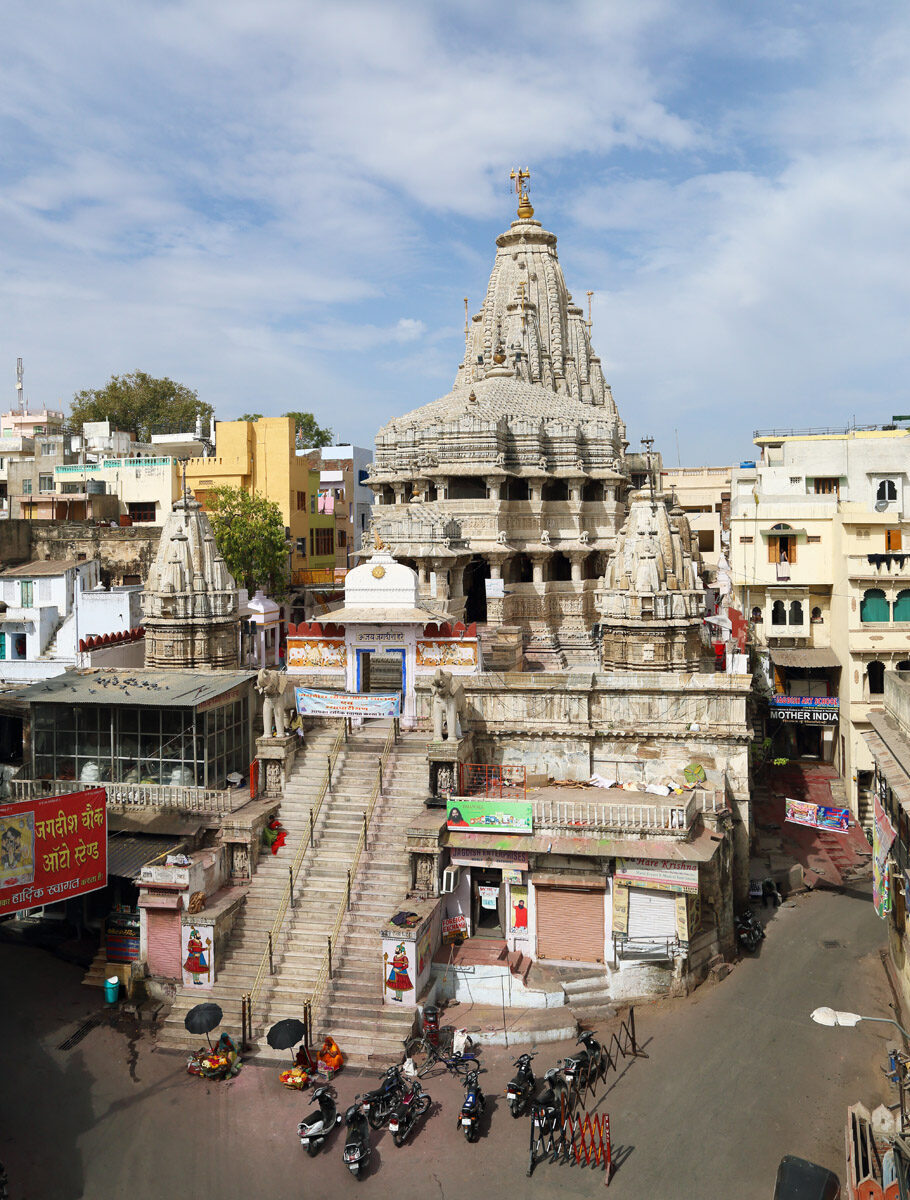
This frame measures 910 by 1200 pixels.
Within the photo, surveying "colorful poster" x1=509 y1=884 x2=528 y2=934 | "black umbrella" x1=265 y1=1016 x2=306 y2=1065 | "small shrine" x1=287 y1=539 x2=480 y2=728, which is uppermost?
"small shrine" x1=287 y1=539 x2=480 y2=728

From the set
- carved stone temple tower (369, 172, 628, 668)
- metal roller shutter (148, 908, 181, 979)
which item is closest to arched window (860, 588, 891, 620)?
carved stone temple tower (369, 172, 628, 668)

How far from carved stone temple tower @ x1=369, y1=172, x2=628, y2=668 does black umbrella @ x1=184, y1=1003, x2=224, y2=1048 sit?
17.0 m

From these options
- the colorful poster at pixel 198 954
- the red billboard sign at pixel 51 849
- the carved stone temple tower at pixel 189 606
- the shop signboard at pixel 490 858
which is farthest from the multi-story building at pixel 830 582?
the red billboard sign at pixel 51 849

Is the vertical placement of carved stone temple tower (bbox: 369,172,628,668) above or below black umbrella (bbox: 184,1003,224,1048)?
above

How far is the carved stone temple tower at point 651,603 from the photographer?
90.4ft

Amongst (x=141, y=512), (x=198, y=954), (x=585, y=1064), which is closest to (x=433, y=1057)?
(x=585, y=1064)

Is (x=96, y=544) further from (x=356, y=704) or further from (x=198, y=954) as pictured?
(x=198, y=954)

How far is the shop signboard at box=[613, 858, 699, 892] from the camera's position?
66.2 feet

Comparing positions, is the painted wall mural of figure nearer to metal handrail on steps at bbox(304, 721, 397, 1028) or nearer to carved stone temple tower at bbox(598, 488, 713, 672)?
metal handrail on steps at bbox(304, 721, 397, 1028)

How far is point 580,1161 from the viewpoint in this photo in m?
15.6

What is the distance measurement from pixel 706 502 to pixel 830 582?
33.0 meters

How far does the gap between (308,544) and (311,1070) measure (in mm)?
33580

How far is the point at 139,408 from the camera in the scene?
64938mm

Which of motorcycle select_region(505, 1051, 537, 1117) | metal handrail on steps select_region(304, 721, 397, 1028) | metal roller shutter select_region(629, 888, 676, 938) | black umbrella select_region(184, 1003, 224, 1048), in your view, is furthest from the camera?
metal roller shutter select_region(629, 888, 676, 938)
